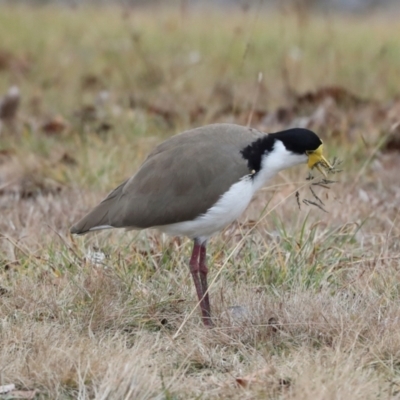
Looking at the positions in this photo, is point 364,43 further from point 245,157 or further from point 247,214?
point 245,157

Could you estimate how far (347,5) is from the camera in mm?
20188

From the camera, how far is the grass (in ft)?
10.3

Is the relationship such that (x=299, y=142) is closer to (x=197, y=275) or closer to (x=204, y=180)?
(x=204, y=180)

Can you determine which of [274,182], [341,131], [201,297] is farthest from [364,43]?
[201,297]

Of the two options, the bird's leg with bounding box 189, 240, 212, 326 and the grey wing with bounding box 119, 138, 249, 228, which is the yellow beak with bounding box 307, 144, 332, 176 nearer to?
the grey wing with bounding box 119, 138, 249, 228

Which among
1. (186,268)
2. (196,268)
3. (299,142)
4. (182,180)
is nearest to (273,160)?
(299,142)

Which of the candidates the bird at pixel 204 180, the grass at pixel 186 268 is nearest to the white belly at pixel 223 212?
the bird at pixel 204 180

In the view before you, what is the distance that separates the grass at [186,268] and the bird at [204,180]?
9.4 inches

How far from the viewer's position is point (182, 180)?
12.3ft

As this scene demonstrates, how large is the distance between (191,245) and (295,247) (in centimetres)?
50

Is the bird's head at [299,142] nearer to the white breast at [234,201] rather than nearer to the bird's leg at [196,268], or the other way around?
the white breast at [234,201]

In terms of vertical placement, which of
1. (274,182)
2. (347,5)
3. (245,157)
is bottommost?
(347,5)

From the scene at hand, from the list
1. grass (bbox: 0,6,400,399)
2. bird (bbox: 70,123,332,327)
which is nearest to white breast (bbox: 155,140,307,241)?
bird (bbox: 70,123,332,327)

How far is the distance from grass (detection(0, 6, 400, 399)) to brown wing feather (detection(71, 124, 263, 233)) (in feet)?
1.02
